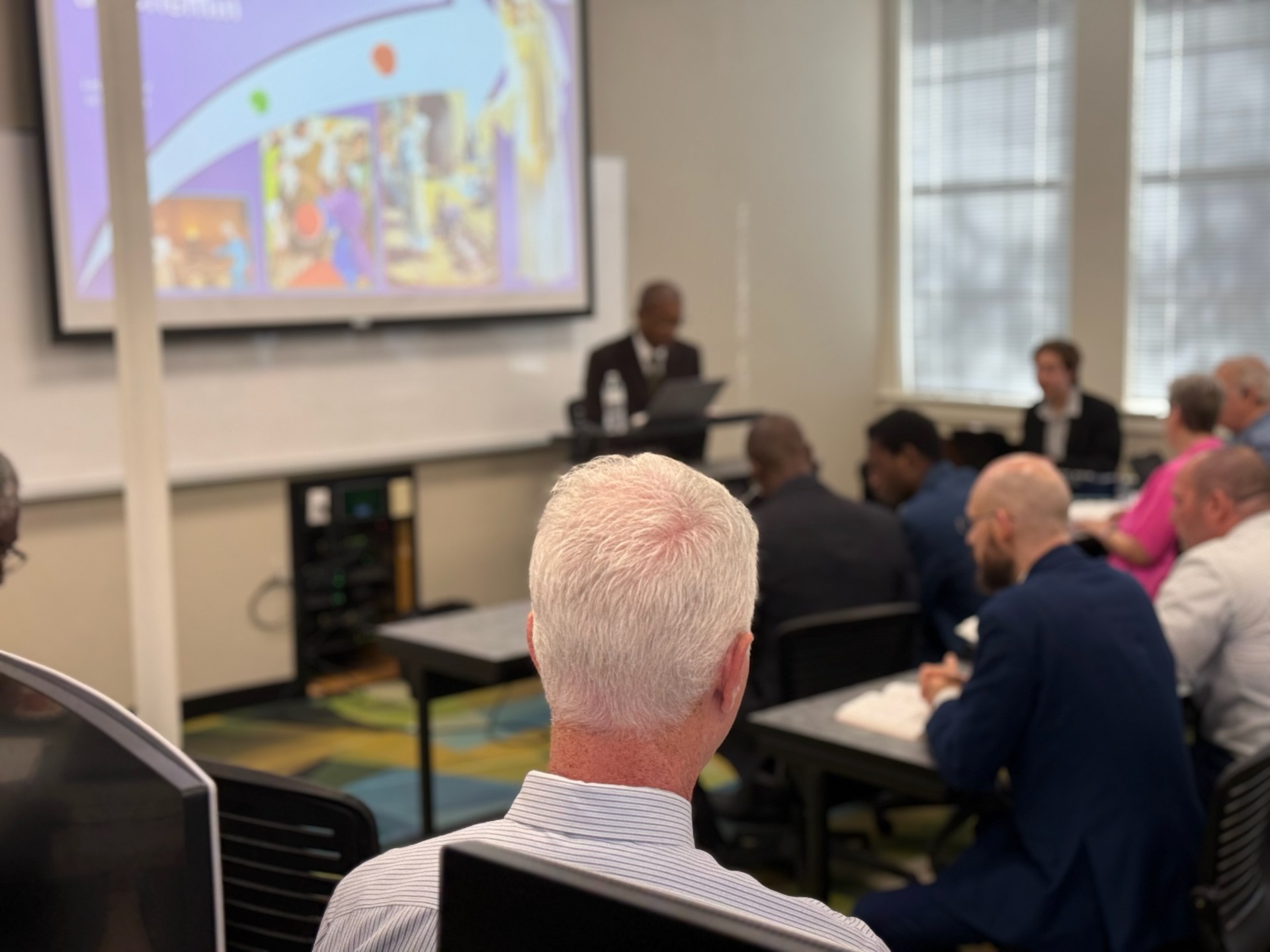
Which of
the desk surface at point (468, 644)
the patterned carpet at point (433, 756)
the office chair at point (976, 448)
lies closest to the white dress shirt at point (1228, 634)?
the patterned carpet at point (433, 756)

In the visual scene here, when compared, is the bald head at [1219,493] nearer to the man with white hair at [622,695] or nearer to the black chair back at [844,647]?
the black chair back at [844,647]

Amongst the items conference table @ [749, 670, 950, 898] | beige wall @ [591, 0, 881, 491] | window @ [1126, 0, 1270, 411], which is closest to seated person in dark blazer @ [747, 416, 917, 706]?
Result: conference table @ [749, 670, 950, 898]

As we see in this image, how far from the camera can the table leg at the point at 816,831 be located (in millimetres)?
2975

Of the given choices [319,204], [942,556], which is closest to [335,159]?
[319,204]

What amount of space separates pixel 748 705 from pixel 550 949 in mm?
2996

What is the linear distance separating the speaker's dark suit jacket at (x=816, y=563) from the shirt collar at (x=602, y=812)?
8.38 feet

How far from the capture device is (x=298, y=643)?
5.88m

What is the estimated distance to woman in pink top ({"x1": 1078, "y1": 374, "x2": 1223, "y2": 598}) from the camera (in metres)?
4.41

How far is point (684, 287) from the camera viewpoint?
7352mm

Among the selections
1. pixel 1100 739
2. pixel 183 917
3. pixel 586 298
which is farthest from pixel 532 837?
pixel 586 298

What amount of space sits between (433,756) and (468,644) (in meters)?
1.58

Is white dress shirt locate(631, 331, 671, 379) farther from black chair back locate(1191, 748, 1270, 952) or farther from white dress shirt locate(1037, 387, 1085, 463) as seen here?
black chair back locate(1191, 748, 1270, 952)

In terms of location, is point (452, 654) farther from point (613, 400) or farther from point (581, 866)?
point (613, 400)

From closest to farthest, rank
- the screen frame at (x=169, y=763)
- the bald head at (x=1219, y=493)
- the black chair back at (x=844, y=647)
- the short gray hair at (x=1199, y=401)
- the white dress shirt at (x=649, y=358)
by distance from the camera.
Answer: the screen frame at (x=169, y=763), the bald head at (x=1219, y=493), the black chair back at (x=844, y=647), the short gray hair at (x=1199, y=401), the white dress shirt at (x=649, y=358)
